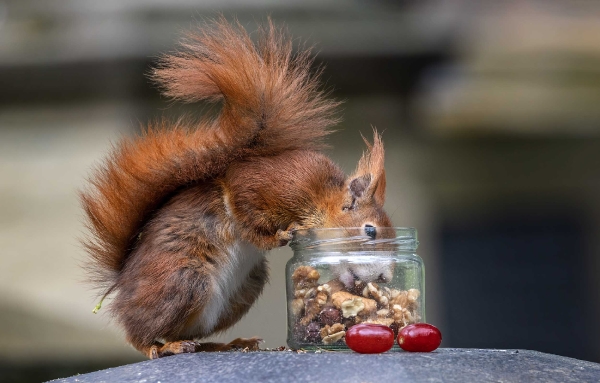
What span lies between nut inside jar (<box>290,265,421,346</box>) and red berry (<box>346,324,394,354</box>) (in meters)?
0.11

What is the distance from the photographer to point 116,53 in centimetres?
333

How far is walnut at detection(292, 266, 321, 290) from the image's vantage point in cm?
129

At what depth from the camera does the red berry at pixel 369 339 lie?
112 cm

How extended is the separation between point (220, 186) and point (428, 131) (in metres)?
2.06

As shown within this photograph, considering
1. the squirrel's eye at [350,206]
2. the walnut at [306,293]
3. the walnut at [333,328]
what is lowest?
the walnut at [333,328]

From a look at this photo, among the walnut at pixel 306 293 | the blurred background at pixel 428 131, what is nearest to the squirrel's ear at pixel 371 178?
the walnut at pixel 306 293

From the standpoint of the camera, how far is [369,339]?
44.1 inches

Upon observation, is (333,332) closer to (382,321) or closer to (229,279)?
(382,321)

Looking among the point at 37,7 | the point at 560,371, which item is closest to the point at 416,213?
the point at 37,7

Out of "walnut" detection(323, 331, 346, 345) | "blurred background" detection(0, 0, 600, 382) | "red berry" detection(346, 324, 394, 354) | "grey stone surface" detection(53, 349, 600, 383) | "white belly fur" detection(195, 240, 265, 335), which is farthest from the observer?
"blurred background" detection(0, 0, 600, 382)

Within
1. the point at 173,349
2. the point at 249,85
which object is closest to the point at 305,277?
the point at 173,349

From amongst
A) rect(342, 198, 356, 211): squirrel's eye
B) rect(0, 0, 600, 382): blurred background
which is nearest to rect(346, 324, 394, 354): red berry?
rect(342, 198, 356, 211): squirrel's eye

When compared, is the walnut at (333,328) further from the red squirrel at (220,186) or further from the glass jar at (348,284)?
the red squirrel at (220,186)

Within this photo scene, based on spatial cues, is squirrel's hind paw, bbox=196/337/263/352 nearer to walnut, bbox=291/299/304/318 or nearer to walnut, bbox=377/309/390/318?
walnut, bbox=291/299/304/318
